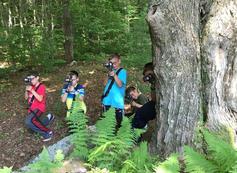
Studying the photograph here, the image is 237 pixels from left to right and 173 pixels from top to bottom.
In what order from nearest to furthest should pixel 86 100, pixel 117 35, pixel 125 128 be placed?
pixel 125 128
pixel 86 100
pixel 117 35

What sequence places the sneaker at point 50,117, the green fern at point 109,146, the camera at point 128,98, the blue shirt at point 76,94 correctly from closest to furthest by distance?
the green fern at point 109,146
the camera at point 128,98
the blue shirt at point 76,94
the sneaker at point 50,117

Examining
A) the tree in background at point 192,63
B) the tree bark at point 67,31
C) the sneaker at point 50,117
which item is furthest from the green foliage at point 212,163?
the tree bark at point 67,31

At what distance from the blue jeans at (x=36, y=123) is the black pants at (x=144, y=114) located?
7.39ft

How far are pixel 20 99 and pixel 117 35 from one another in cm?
565

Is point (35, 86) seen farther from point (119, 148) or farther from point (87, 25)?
point (87, 25)

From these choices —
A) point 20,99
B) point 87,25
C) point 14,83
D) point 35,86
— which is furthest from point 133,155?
point 87,25

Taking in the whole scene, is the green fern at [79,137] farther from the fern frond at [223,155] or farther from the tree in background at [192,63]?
the fern frond at [223,155]

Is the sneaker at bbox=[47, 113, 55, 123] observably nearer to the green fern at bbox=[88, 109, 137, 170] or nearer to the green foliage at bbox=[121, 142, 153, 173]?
the green fern at bbox=[88, 109, 137, 170]

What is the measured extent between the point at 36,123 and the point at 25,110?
4.53 feet

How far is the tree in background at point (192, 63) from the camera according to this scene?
4.65 metres

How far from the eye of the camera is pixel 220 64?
4.75 metres

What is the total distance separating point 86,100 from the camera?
8.78 m

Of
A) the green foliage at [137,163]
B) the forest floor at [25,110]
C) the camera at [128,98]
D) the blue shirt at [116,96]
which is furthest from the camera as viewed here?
the forest floor at [25,110]

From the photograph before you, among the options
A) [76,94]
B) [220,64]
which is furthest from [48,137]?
[220,64]
